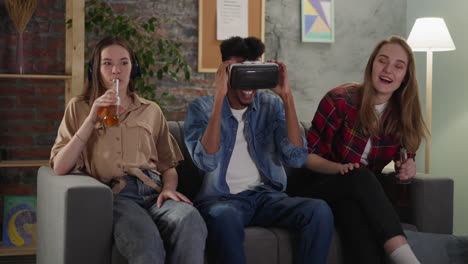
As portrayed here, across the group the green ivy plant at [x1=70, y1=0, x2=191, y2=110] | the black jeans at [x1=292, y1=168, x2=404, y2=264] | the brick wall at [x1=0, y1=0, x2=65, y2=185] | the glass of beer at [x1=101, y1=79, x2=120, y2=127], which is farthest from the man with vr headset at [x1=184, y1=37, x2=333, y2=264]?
the brick wall at [x1=0, y1=0, x2=65, y2=185]

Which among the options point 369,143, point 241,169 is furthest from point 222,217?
point 369,143

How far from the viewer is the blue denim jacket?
91.6 inches

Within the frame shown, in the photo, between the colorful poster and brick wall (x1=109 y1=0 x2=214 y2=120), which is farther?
brick wall (x1=109 y1=0 x2=214 y2=120)

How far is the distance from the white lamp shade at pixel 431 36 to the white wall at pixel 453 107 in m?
0.27

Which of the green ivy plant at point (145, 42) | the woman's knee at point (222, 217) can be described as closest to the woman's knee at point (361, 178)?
the woman's knee at point (222, 217)

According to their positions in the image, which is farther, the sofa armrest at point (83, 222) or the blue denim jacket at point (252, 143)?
the blue denim jacket at point (252, 143)

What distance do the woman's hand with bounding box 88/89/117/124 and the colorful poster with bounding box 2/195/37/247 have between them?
1.39 m

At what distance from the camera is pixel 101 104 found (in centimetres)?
209

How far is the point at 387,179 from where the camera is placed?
259cm

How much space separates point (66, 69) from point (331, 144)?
1517 millimetres

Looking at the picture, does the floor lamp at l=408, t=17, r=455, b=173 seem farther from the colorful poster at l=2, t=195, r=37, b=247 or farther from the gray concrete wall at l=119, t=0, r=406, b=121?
the colorful poster at l=2, t=195, r=37, b=247

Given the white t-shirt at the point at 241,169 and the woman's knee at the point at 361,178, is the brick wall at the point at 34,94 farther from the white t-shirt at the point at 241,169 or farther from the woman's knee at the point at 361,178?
the woman's knee at the point at 361,178

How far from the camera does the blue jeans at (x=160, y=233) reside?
74.6 inches

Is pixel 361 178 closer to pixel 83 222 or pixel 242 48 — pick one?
pixel 242 48
